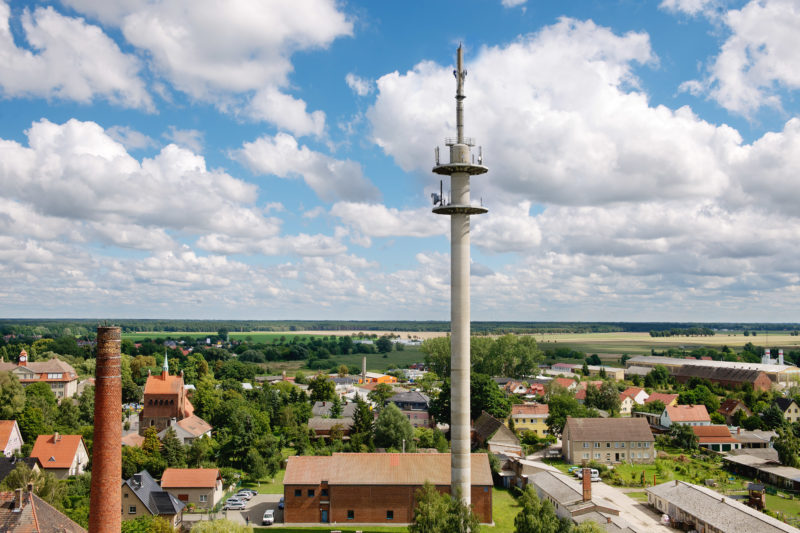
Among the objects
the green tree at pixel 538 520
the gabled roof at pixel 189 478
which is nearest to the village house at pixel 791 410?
the green tree at pixel 538 520

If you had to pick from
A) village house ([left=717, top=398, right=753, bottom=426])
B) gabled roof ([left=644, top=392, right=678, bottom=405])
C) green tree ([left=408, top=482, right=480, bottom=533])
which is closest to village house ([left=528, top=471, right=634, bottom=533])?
green tree ([left=408, top=482, right=480, bottom=533])

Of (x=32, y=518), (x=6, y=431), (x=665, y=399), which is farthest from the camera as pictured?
(x=665, y=399)

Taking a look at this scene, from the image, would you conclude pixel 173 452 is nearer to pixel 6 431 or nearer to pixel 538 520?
pixel 6 431

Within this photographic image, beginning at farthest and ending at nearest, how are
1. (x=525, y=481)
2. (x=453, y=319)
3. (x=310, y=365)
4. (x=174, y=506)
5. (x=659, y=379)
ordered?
(x=310, y=365), (x=659, y=379), (x=525, y=481), (x=174, y=506), (x=453, y=319)

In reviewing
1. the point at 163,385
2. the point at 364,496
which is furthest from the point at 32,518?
the point at 163,385

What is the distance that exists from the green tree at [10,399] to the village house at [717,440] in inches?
3161

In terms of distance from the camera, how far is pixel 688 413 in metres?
87.3

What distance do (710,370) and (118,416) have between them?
129m

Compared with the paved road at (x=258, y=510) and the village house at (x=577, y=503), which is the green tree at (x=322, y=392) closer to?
the paved road at (x=258, y=510)

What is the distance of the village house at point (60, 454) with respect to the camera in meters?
57.5

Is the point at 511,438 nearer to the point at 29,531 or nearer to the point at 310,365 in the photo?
the point at 29,531

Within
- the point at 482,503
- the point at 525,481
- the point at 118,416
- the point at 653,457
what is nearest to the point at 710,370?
the point at 653,457

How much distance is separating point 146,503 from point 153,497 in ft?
5.05

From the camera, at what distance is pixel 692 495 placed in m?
49.4
